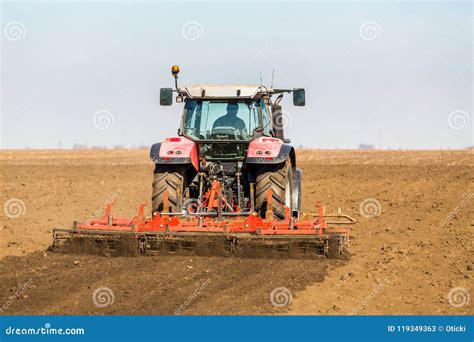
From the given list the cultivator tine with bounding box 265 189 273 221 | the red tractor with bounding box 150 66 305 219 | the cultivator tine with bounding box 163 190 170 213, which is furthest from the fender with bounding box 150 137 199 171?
the cultivator tine with bounding box 265 189 273 221

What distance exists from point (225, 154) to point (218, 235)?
1961 mm

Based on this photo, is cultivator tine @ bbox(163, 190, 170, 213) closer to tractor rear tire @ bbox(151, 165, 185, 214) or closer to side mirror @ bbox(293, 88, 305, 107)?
tractor rear tire @ bbox(151, 165, 185, 214)

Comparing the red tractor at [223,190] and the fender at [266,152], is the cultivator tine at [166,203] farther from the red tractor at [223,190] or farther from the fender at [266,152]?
the fender at [266,152]

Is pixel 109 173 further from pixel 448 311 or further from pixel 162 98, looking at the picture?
pixel 448 311

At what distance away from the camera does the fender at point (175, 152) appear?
10.4 m

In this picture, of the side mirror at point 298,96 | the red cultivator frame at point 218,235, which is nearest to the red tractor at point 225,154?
the side mirror at point 298,96

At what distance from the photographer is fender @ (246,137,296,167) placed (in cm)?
1030

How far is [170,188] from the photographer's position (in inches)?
416

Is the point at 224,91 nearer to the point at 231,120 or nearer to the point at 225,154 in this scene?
the point at 231,120

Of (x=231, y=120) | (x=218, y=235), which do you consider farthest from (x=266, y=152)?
(x=218, y=235)

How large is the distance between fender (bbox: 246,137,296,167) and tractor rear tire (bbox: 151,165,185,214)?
0.93 meters

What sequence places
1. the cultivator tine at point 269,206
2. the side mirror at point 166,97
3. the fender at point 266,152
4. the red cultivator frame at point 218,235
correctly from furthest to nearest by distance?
the side mirror at point 166,97 → the fender at point 266,152 → the cultivator tine at point 269,206 → the red cultivator frame at point 218,235

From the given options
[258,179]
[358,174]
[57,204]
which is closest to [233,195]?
[258,179]

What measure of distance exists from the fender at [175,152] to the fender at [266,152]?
0.74 m
